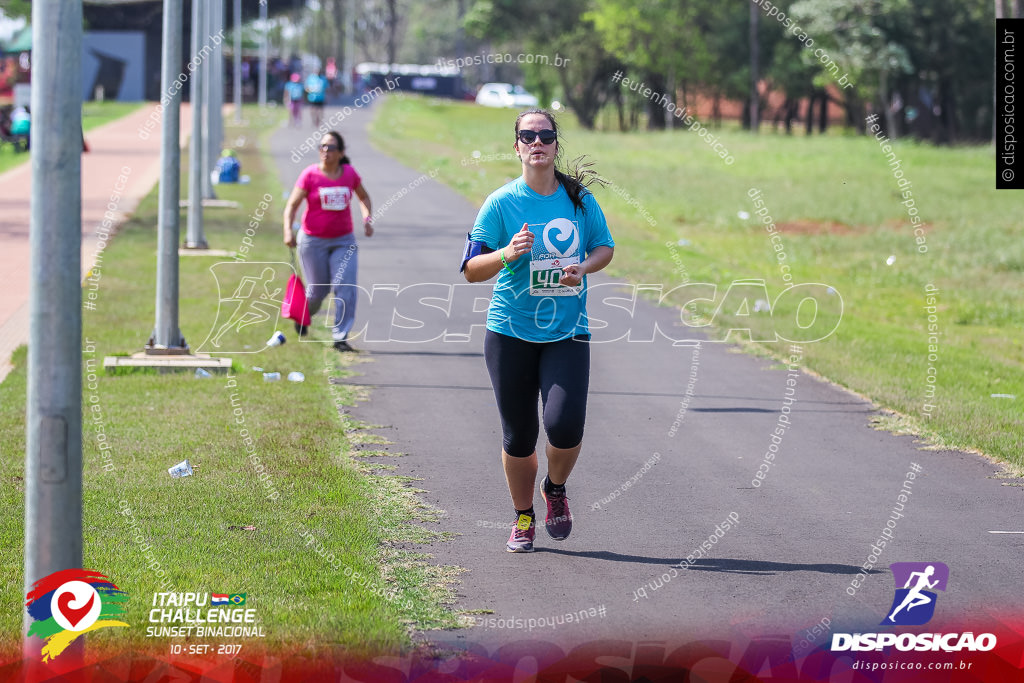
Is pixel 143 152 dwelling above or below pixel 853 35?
below

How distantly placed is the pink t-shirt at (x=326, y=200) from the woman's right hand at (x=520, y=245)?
589 centimetres

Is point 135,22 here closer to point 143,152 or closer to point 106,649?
point 143,152

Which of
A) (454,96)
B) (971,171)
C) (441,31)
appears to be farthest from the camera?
(441,31)

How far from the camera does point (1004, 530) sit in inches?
265

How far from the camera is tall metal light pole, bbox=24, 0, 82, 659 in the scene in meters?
3.93

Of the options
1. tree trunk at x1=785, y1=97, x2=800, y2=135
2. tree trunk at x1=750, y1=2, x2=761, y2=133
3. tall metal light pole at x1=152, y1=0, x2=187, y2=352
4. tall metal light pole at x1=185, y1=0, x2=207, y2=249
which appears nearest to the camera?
tall metal light pole at x1=152, y1=0, x2=187, y2=352

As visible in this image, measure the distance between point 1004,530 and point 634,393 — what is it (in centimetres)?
402

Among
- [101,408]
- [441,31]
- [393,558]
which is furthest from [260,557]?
[441,31]

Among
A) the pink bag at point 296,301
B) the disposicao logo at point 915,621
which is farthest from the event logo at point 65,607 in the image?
the pink bag at point 296,301

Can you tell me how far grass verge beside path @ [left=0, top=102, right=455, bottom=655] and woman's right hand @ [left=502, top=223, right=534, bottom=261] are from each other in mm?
1435

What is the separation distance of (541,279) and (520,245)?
323 millimetres

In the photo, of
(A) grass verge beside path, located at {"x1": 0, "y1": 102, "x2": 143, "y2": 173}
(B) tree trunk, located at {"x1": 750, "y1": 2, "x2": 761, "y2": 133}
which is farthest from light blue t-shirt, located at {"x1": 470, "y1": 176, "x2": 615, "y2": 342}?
(B) tree trunk, located at {"x1": 750, "y1": 2, "x2": 761, "y2": 133}

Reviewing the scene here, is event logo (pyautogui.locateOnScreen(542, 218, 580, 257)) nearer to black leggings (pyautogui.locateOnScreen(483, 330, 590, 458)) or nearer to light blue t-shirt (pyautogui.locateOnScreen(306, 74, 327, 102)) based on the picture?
black leggings (pyautogui.locateOnScreen(483, 330, 590, 458))

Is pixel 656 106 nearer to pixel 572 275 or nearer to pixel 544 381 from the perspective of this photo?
pixel 544 381
